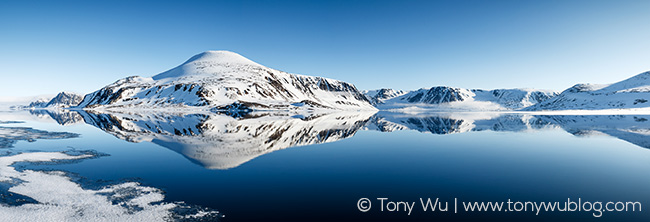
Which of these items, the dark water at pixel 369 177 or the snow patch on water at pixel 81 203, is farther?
the dark water at pixel 369 177

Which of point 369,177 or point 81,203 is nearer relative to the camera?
point 81,203

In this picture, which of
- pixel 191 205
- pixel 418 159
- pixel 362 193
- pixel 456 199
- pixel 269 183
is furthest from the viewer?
pixel 418 159

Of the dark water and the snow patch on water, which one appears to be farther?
the dark water

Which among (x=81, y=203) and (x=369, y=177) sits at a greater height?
(x=81, y=203)

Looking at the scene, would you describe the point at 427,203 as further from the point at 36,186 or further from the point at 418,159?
the point at 36,186

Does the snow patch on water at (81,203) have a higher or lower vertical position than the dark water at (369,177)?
higher

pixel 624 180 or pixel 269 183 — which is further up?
pixel 269 183

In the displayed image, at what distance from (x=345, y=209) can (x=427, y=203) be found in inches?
146

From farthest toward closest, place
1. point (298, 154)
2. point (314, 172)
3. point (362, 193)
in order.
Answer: point (298, 154)
point (314, 172)
point (362, 193)

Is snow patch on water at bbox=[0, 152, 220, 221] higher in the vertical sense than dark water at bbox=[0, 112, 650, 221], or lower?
higher

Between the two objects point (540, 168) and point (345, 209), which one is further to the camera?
point (540, 168)

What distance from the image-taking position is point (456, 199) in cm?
1248

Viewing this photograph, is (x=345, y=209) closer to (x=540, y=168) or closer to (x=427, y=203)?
(x=427, y=203)

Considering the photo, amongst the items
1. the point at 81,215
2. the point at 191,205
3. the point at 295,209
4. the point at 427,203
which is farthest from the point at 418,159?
the point at 81,215
